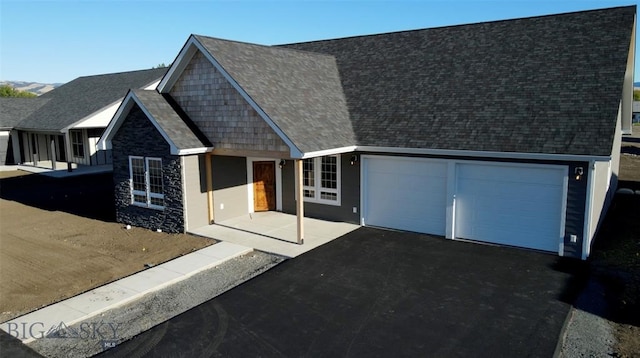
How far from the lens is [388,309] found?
8.95 metres

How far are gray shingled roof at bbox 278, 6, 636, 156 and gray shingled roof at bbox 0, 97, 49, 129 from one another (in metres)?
24.9

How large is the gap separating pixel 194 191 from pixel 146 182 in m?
1.89

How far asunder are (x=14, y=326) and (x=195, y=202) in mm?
6685

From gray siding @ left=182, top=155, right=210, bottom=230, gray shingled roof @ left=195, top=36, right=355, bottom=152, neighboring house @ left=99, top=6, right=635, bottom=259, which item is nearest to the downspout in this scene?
neighboring house @ left=99, top=6, right=635, bottom=259

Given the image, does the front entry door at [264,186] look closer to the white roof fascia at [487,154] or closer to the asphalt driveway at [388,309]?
the white roof fascia at [487,154]

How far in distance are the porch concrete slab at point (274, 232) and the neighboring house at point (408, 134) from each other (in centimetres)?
43

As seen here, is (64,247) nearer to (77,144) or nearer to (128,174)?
(128,174)

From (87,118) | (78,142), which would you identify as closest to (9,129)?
(78,142)

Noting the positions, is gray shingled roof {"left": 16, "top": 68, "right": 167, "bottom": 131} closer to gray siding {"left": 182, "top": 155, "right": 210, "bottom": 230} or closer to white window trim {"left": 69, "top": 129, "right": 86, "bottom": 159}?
white window trim {"left": 69, "top": 129, "right": 86, "bottom": 159}

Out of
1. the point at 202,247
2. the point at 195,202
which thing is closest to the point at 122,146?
the point at 195,202

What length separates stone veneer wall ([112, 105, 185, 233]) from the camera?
14.2m

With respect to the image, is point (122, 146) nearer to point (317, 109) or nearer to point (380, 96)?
point (317, 109)

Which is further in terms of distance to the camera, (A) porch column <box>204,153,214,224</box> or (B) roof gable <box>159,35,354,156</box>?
(A) porch column <box>204,153,214,224</box>

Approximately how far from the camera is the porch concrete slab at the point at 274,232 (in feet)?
41.9
